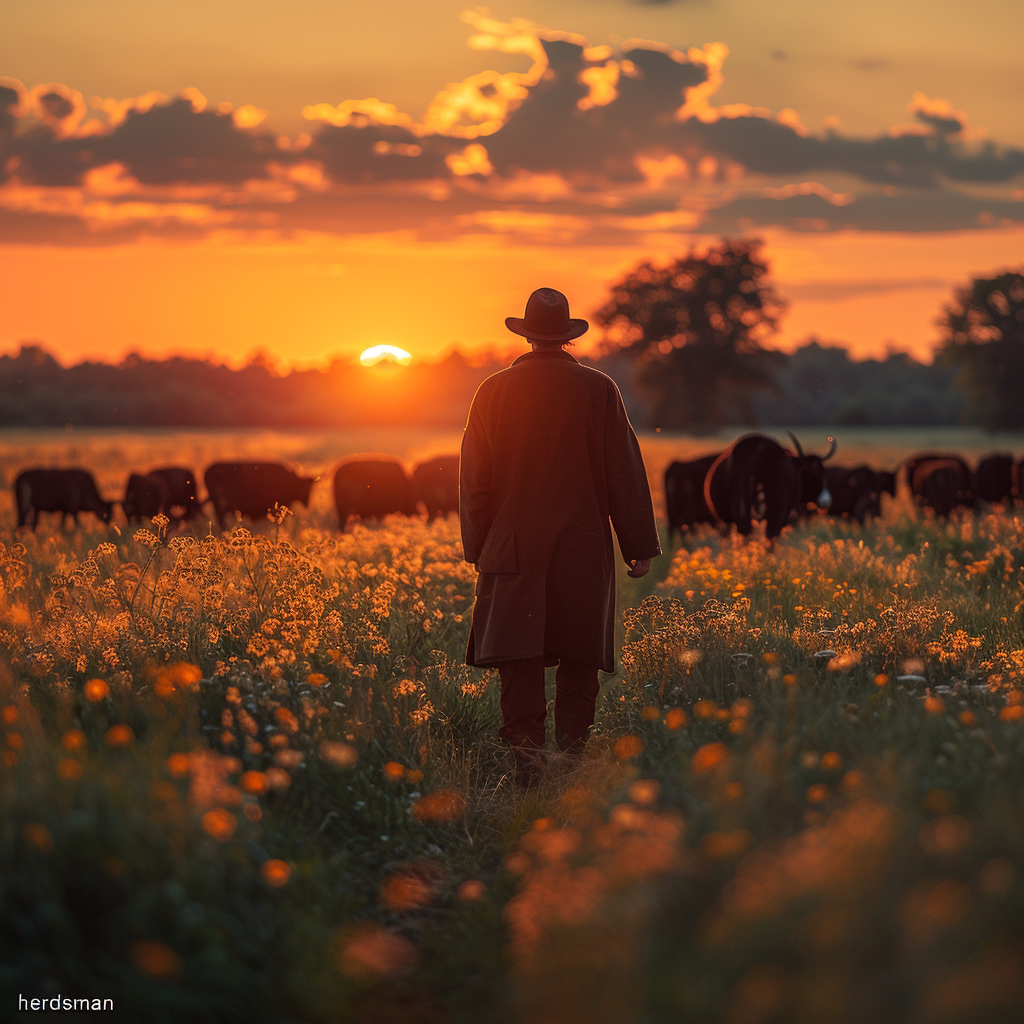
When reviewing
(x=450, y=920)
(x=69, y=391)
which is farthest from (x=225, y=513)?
(x=69, y=391)

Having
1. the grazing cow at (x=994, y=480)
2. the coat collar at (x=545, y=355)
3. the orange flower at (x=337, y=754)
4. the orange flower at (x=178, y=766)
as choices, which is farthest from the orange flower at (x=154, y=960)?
the grazing cow at (x=994, y=480)

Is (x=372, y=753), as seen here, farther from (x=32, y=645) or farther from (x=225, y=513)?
(x=225, y=513)

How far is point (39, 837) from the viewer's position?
123 inches

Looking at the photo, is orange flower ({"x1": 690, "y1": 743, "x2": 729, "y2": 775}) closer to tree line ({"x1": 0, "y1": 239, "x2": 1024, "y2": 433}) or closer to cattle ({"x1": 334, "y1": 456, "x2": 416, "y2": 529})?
cattle ({"x1": 334, "y1": 456, "x2": 416, "y2": 529})

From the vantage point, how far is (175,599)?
692cm

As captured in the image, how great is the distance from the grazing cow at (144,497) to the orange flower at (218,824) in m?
14.7

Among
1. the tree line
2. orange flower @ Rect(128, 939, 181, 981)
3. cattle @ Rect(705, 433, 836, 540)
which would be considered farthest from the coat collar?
the tree line

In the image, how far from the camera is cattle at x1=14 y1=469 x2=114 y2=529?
61.0ft

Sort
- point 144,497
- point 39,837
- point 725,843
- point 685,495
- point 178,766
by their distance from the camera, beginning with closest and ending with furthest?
point 725,843 → point 39,837 → point 178,766 → point 685,495 → point 144,497

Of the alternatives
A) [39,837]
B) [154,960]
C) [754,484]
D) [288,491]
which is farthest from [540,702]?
[288,491]

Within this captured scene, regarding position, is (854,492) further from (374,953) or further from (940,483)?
(374,953)

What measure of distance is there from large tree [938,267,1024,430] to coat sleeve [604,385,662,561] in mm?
64670

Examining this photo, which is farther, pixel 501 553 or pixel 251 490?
pixel 251 490

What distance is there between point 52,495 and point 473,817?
51.2ft
